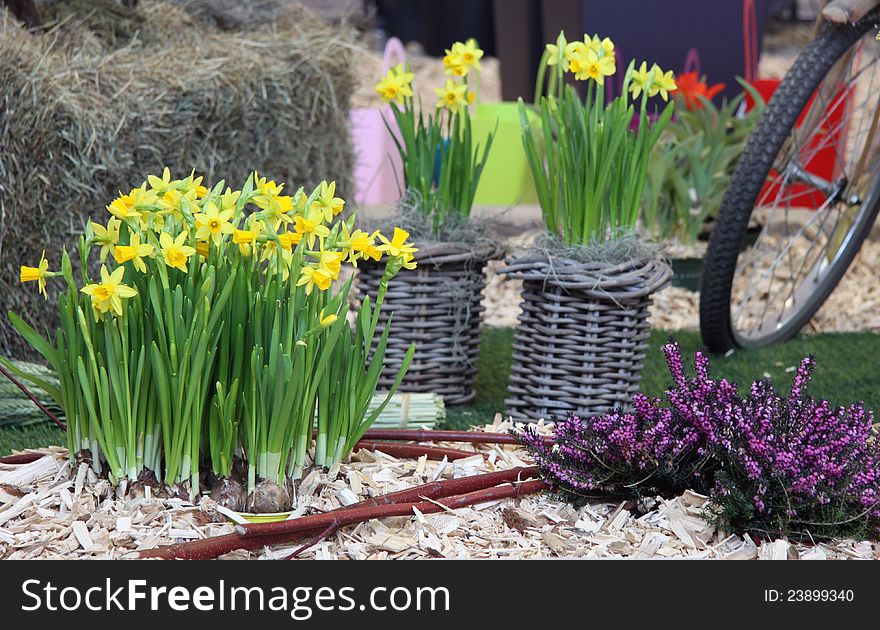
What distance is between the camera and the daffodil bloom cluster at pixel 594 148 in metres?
2.01

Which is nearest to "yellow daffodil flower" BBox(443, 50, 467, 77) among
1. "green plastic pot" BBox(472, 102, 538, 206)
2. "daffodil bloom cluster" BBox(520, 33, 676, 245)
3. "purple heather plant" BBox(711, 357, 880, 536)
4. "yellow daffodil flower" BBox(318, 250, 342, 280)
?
"daffodil bloom cluster" BBox(520, 33, 676, 245)

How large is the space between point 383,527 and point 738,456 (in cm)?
50

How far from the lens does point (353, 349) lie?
1594 mm

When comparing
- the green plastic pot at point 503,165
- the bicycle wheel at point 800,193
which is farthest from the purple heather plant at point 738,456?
the green plastic pot at point 503,165

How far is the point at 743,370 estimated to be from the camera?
105 inches

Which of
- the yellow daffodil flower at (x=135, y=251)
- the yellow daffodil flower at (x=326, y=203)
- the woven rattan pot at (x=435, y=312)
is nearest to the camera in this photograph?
the yellow daffodil flower at (x=135, y=251)

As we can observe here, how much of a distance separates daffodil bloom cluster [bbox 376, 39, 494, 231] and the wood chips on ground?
821 millimetres

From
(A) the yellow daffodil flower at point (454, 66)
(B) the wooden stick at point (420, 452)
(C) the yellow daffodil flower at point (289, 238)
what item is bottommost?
(B) the wooden stick at point (420, 452)

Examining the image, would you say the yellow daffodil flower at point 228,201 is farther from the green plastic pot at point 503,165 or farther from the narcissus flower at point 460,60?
the green plastic pot at point 503,165

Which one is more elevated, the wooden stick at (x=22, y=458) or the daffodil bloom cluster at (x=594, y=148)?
the daffodil bloom cluster at (x=594, y=148)

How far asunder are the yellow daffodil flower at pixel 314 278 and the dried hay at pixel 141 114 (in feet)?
4.14

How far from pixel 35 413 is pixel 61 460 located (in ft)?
2.03

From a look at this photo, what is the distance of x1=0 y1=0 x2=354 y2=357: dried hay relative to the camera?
250 cm

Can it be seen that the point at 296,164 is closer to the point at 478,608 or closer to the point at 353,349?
the point at 353,349
